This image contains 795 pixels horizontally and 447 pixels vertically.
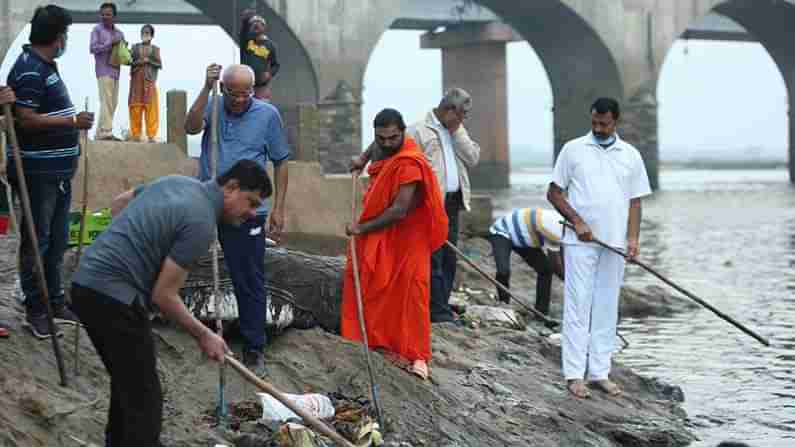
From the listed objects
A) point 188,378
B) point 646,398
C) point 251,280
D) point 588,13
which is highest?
point 588,13

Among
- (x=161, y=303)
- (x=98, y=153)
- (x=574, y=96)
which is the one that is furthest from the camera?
(x=574, y=96)


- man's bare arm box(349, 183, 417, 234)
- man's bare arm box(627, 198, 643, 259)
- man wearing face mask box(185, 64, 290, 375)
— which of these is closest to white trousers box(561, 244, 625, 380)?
man's bare arm box(627, 198, 643, 259)

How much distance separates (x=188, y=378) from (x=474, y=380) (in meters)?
1.73

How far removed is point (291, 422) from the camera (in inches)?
250

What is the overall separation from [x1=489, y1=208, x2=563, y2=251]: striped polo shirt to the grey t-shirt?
6.15 meters

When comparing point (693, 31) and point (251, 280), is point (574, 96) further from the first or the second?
point (251, 280)

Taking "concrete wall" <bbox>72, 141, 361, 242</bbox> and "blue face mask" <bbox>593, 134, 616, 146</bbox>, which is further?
"concrete wall" <bbox>72, 141, 361, 242</bbox>

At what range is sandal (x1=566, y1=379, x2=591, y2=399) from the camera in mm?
7953

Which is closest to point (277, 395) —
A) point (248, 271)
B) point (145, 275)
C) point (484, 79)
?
point (145, 275)

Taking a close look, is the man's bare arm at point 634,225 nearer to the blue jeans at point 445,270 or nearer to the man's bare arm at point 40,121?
the blue jeans at point 445,270

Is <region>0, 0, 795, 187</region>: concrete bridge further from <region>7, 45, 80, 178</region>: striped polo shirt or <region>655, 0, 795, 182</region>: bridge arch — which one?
<region>7, 45, 80, 178</region>: striped polo shirt

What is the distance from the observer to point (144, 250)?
5094mm

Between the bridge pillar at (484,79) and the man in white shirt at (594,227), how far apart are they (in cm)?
3039

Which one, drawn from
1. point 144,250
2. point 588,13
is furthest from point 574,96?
point 144,250
